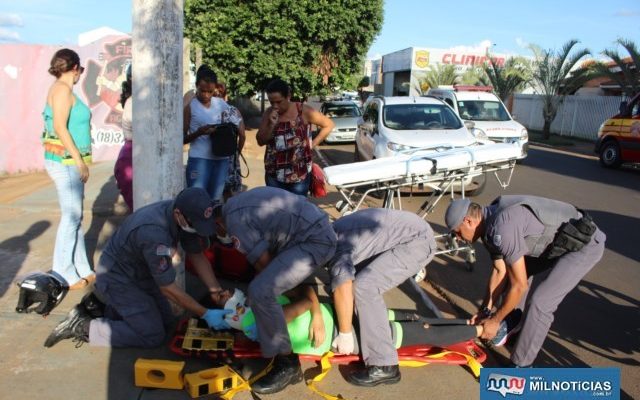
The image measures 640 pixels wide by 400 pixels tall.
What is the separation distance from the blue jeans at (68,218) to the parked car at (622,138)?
44.9 feet

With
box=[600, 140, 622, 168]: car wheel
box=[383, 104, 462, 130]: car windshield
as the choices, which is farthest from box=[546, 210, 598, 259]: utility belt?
box=[600, 140, 622, 168]: car wheel

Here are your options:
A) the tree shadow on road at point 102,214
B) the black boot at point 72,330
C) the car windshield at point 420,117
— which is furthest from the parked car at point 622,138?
the black boot at point 72,330

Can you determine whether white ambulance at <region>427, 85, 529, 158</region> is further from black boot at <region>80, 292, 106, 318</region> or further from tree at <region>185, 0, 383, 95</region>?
black boot at <region>80, 292, 106, 318</region>

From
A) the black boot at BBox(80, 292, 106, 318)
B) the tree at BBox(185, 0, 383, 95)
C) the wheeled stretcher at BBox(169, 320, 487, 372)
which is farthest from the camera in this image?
the tree at BBox(185, 0, 383, 95)

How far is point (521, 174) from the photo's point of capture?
505 inches

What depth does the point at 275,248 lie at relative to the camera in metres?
3.38

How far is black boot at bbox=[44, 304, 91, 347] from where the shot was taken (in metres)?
3.60

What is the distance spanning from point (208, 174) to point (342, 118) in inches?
533

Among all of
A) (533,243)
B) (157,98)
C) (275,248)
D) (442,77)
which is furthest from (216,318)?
(442,77)

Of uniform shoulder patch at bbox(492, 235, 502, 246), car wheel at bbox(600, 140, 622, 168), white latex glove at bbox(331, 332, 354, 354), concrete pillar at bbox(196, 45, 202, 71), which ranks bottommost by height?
white latex glove at bbox(331, 332, 354, 354)

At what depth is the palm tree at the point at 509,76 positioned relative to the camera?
25.8 meters

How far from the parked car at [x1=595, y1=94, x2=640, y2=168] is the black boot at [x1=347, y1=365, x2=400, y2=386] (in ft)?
42.4

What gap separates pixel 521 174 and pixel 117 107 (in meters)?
9.19

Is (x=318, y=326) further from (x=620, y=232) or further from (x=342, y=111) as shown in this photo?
(x=342, y=111)
